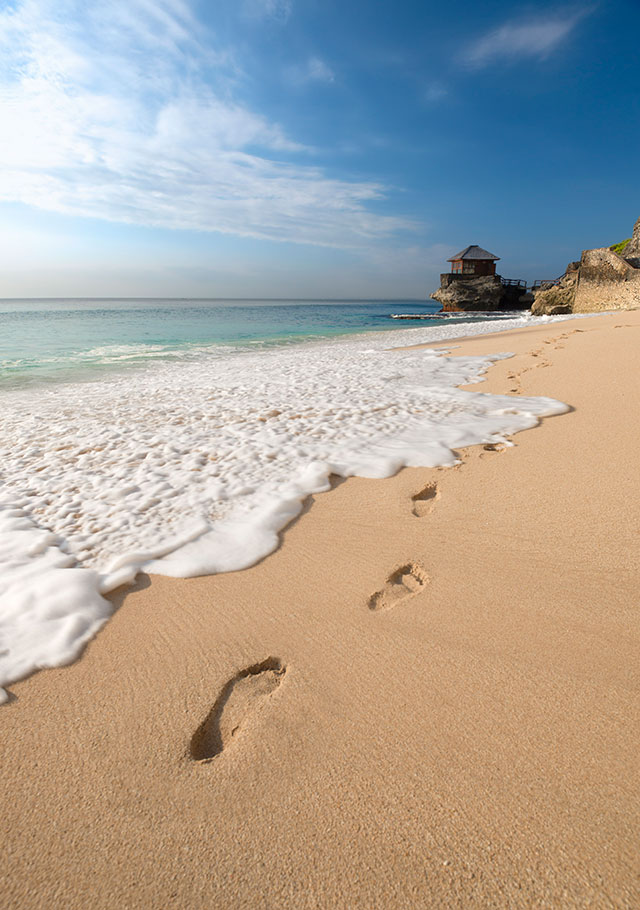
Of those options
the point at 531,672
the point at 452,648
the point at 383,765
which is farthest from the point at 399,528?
the point at 383,765

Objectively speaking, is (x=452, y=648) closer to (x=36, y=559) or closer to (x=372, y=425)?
(x=36, y=559)

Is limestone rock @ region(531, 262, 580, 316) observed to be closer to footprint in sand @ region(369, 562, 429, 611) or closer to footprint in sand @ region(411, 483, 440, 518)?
footprint in sand @ region(411, 483, 440, 518)

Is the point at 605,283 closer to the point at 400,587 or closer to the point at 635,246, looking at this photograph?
the point at 635,246

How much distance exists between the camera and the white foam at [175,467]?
222 centimetres

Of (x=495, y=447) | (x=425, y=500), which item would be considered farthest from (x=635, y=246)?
(x=425, y=500)

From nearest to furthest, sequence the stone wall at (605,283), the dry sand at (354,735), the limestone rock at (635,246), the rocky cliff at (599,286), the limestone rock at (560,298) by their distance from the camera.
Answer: the dry sand at (354,735)
the stone wall at (605,283)
the rocky cliff at (599,286)
the limestone rock at (560,298)
the limestone rock at (635,246)

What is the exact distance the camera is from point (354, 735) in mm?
1429

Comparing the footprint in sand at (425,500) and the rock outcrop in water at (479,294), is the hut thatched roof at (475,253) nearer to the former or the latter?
the rock outcrop in water at (479,294)

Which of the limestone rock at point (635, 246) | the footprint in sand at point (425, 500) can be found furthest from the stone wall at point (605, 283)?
the footprint in sand at point (425, 500)

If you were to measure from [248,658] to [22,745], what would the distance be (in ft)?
2.51

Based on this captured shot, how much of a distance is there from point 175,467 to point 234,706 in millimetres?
2369

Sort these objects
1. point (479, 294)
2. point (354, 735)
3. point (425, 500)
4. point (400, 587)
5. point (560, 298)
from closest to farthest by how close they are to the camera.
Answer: point (354, 735) → point (400, 587) → point (425, 500) → point (560, 298) → point (479, 294)

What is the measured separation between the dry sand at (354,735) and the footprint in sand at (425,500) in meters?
0.27

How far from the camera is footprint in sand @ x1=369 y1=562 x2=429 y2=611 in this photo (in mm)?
2041
